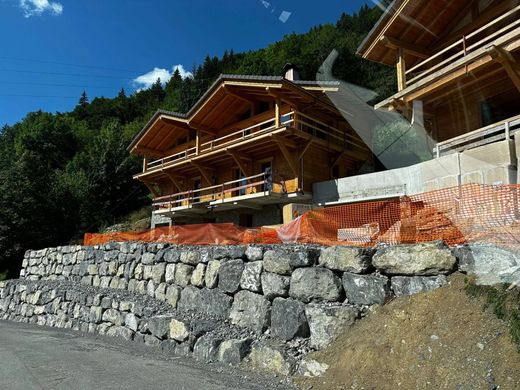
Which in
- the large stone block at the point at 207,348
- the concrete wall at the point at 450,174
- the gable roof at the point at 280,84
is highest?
the gable roof at the point at 280,84

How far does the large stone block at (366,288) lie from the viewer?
5406 millimetres

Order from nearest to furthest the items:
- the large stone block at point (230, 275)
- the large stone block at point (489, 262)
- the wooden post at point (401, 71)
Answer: the large stone block at point (489, 262) < the large stone block at point (230, 275) < the wooden post at point (401, 71)

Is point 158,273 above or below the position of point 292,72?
below

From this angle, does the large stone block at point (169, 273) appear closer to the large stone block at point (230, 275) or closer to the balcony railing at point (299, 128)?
the large stone block at point (230, 275)

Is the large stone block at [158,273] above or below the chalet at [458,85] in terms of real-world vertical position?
below

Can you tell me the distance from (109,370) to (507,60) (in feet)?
41.3

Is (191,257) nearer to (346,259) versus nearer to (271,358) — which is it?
(271,358)

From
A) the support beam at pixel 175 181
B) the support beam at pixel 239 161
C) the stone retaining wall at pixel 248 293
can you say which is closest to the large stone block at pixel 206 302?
A: the stone retaining wall at pixel 248 293

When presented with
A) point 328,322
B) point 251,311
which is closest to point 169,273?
point 251,311

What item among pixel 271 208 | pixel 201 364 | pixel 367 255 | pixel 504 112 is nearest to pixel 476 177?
pixel 504 112

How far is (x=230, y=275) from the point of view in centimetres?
809

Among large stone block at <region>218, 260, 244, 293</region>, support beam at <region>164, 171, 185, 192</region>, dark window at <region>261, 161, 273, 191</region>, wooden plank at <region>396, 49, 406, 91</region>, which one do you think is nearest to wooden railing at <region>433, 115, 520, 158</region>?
wooden plank at <region>396, 49, 406, 91</region>

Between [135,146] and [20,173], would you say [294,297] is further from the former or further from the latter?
[20,173]

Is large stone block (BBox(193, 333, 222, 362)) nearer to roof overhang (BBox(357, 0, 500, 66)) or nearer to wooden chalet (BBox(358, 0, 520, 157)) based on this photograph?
wooden chalet (BBox(358, 0, 520, 157))
